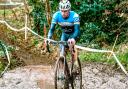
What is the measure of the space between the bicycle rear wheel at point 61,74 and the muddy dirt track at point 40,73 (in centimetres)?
136

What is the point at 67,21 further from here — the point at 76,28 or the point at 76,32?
the point at 76,32

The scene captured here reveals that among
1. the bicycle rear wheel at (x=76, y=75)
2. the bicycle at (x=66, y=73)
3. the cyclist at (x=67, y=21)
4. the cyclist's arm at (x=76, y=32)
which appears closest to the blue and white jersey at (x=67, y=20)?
Answer: the cyclist at (x=67, y=21)

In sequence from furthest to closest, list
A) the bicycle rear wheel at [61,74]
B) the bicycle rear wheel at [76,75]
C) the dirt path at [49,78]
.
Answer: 1. the dirt path at [49,78]
2. the bicycle rear wheel at [76,75]
3. the bicycle rear wheel at [61,74]

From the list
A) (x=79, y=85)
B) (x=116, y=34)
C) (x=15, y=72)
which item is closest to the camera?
(x=79, y=85)

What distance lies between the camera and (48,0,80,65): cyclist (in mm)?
9820

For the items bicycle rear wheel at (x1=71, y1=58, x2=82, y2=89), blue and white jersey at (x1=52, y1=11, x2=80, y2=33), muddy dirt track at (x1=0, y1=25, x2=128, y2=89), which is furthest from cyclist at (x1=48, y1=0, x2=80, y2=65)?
muddy dirt track at (x1=0, y1=25, x2=128, y2=89)

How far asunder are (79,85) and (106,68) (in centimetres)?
325

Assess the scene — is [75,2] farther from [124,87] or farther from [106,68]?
[124,87]

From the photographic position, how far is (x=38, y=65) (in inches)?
577

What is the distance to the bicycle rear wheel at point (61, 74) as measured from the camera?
957 cm

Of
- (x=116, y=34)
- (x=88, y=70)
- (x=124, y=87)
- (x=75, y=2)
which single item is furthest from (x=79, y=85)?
(x=75, y=2)

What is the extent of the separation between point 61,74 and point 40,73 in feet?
11.7

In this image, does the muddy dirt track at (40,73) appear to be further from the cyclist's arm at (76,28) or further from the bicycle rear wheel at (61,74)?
the cyclist's arm at (76,28)

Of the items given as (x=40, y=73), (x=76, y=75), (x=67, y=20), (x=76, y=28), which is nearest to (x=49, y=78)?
(x=40, y=73)
